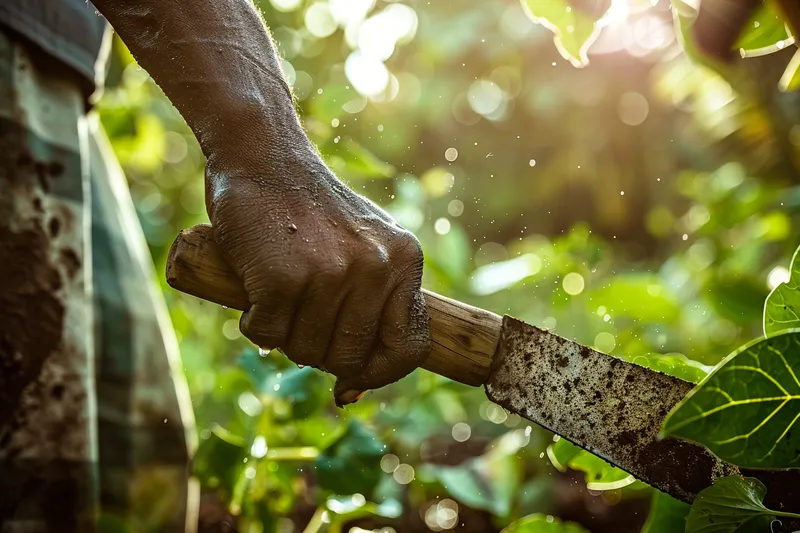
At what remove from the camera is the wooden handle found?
778 mm

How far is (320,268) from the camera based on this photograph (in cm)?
75

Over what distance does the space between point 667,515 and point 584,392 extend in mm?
282

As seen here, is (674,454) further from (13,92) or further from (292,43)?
(292,43)

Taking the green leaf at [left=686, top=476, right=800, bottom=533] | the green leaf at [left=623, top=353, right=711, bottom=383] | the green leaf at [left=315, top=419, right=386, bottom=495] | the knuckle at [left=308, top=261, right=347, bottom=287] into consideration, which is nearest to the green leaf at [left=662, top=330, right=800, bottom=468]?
the green leaf at [left=686, top=476, right=800, bottom=533]

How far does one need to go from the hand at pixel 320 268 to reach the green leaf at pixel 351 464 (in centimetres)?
47

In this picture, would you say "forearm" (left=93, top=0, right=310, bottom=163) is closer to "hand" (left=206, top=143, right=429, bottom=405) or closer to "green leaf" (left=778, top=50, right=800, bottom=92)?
"hand" (left=206, top=143, right=429, bottom=405)

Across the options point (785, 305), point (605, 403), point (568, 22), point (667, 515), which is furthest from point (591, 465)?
point (568, 22)

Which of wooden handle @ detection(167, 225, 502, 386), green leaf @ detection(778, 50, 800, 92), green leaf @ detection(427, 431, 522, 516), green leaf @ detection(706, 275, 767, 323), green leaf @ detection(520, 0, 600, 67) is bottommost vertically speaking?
green leaf @ detection(427, 431, 522, 516)

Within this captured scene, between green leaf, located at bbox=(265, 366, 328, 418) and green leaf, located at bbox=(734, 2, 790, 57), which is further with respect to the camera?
green leaf, located at bbox=(265, 366, 328, 418)

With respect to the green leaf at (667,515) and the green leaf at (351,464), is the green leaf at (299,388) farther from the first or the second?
the green leaf at (667,515)

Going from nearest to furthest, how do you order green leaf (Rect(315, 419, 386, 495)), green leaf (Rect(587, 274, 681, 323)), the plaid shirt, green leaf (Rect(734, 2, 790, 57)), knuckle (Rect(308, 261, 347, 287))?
knuckle (Rect(308, 261, 347, 287)) → green leaf (Rect(734, 2, 790, 57)) → the plaid shirt → green leaf (Rect(315, 419, 386, 495)) → green leaf (Rect(587, 274, 681, 323))

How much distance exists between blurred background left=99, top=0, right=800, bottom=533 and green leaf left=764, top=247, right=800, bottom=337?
14 centimetres

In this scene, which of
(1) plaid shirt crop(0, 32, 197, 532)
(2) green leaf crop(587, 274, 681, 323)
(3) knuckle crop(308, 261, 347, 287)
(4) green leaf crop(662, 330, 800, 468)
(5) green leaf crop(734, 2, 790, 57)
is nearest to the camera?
(4) green leaf crop(662, 330, 800, 468)

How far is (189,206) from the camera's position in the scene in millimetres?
3350
